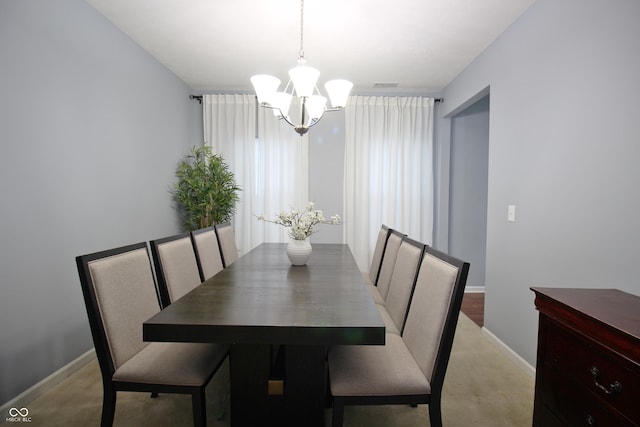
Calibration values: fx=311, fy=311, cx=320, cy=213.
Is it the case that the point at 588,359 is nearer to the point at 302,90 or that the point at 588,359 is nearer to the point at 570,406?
the point at 570,406

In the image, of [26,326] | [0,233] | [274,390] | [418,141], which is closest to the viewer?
[274,390]

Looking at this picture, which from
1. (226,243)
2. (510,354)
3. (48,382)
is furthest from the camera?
(226,243)

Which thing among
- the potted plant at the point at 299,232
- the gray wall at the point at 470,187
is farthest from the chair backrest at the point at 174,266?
the gray wall at the point at 470,187

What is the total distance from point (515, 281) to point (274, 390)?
208cm

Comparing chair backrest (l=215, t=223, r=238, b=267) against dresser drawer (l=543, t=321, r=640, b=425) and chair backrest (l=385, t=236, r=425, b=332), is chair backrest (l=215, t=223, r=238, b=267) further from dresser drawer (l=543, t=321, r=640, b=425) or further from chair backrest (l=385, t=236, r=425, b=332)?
dresser drawer (l=543, t=321, r=640, b=425)

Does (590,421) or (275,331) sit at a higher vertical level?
(275,331)

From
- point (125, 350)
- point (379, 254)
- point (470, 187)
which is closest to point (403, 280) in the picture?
point (379, 254)

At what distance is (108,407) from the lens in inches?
52.0

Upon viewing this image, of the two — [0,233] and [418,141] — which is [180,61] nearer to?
[0,233]

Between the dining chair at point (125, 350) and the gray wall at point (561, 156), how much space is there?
2.12m

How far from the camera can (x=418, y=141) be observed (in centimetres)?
408

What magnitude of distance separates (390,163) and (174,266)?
304cm

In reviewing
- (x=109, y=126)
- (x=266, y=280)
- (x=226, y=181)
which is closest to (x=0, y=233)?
(x=109, y=126)

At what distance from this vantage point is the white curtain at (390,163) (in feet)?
13.4
